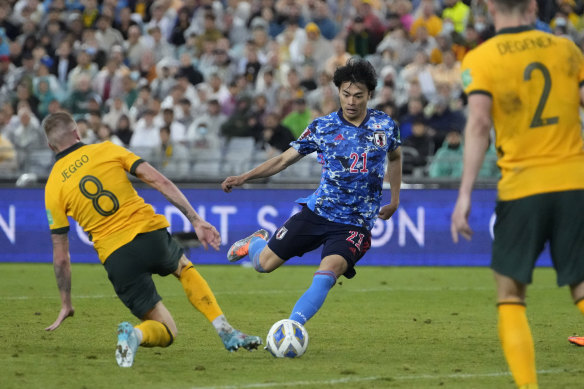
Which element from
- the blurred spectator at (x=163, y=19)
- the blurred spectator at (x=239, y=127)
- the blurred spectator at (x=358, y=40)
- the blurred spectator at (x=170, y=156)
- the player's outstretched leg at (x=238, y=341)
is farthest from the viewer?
the blurred spectator at (x=163, y=19)

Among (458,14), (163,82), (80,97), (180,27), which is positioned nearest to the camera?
(80,97)

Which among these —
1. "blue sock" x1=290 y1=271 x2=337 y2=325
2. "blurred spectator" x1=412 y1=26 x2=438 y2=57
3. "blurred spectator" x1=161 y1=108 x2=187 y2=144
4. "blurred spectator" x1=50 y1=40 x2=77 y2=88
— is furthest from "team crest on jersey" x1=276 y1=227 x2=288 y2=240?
"blurred spectator" x1=50 y1=40 x2=77 y2=88

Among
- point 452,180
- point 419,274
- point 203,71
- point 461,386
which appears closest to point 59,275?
point 461,386

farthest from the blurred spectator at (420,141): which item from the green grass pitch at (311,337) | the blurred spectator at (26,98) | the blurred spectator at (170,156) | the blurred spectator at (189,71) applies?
the blurred spectator at (26,98)

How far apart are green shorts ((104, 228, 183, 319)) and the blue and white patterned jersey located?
4.71 ft

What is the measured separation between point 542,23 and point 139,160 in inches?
507

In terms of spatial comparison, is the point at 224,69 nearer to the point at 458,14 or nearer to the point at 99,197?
the point at 458,14

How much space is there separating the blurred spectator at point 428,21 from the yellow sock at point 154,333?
13.5 m

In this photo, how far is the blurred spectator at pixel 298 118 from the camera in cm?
1761

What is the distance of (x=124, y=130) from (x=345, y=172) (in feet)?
35.7

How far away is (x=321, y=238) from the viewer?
8219 millimetres

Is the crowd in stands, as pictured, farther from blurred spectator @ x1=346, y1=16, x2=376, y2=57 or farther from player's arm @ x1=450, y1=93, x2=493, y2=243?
player's arm @ x1=450, y1=93, x2=493, y2=243

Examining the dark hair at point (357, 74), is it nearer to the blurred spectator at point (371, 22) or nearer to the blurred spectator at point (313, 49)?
the blurred spectator at point (313, 49)

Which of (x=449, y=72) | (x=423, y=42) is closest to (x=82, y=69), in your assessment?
(x=423, y=42)
